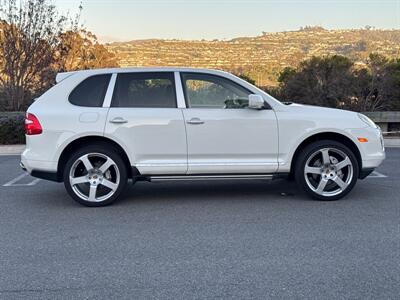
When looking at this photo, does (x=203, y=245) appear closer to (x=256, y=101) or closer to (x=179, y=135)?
(x=179, y=135)

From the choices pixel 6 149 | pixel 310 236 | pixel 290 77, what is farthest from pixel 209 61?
pixel 310 236

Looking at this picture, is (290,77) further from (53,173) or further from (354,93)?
(53,173)

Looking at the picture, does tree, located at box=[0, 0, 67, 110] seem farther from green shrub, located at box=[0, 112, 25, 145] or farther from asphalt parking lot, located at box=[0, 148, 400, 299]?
asphalt parking lot, located at box=[0, 148, 400, 299]

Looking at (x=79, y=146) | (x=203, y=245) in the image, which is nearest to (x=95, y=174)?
(x=79, y=146)

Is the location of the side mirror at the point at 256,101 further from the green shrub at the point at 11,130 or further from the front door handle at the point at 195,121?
the green shrub at the point at 11,130

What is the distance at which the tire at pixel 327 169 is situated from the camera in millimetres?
6246

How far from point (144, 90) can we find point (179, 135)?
2.49 ft

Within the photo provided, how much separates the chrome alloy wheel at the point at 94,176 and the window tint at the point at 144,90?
0.75m

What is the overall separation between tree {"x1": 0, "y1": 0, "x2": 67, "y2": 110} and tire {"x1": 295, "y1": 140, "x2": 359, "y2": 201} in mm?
11048

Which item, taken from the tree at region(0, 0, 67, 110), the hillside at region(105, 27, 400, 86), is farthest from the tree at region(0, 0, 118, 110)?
the hillside at region(105, 27, 400, 86)

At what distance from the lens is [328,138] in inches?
251

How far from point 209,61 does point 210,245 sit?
2700 cm

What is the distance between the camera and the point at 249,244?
475cm

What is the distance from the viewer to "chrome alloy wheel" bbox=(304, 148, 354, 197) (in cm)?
627
